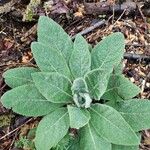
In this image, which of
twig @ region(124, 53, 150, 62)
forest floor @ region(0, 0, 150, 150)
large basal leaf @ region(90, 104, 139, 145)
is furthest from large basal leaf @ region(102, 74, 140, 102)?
twig @ region(124, 53, 150, 62)

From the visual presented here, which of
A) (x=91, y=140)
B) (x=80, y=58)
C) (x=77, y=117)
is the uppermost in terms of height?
(x=80, y=58)

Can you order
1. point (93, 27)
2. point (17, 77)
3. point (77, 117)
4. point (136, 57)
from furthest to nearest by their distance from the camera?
point (93, 27)
point (136, 57)
point (17, 77)
point (77, 117)

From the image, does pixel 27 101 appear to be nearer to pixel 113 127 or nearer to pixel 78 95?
pixel 78 95

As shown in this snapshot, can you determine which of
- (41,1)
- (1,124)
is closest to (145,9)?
(41,1)

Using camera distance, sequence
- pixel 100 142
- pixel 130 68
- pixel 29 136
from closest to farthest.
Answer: pixel 100 142, pixel 29 136, pixel 130 68

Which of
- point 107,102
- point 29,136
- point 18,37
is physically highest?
point 18,37

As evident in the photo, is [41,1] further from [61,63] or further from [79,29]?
[61,63]

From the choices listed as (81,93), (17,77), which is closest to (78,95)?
(81,93)
